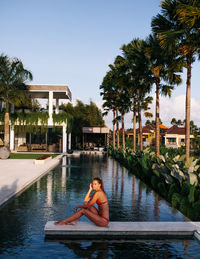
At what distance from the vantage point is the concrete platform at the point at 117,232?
691 centimetres

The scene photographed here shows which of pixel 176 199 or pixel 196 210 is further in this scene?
pixel 176 199

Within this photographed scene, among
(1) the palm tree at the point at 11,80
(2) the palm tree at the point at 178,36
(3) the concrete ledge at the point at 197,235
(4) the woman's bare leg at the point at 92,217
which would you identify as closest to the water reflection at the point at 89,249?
(4) the woman's bare leg at the point at 92,217

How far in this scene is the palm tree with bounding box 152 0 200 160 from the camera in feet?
49.2

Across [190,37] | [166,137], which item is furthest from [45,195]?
[166,137]

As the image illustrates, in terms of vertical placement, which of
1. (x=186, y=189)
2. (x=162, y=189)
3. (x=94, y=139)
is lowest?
(x=162, y=189)

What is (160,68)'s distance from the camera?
18812mm

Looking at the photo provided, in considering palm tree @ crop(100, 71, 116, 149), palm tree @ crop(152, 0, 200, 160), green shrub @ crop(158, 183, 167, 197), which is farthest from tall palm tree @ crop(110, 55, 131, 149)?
green shrub @ crop(158, 183, 167, 197)

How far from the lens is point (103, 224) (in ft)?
23.1

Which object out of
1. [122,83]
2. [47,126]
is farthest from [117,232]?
[47,126]

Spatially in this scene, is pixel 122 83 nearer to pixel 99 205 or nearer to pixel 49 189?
pixel 49 189

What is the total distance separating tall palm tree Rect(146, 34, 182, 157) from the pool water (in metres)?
6.47

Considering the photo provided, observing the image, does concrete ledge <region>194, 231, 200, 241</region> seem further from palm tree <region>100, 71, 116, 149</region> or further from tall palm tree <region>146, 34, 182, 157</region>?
palm tree <region>100, 71, 116, 149</region>

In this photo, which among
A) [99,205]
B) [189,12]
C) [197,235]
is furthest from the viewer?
[189,12]

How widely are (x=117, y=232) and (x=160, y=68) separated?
13.4 meters
